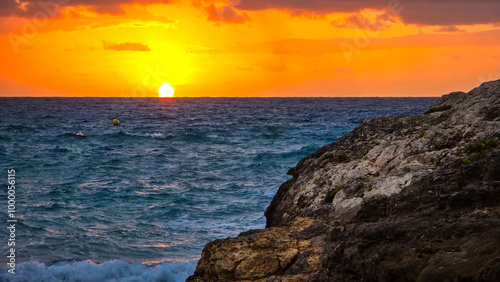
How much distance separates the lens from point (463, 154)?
270 inches

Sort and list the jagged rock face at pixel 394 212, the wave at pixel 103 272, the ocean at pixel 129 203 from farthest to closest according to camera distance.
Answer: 1. the ocean at pixel 129 203
2. the wave at pixel 103 272
3. the jagged rock face at pixel 394 212

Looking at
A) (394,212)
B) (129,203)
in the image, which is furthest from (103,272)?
(394,212)

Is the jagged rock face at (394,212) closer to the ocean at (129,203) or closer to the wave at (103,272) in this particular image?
the wave at (103,272)

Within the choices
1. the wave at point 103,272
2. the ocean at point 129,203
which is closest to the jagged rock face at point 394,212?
the wave at point 103,272

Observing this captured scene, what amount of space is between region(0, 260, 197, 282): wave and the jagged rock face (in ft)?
19.8

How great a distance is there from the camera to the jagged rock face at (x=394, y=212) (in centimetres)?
479

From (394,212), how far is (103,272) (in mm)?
10786

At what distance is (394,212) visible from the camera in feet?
20.5

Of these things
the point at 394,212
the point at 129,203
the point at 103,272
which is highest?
the point at 394,212

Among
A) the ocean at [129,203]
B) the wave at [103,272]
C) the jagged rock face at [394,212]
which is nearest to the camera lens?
the jagged rock face at [394,212]

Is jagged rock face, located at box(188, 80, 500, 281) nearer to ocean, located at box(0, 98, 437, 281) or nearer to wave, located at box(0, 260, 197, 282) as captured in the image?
wave, located at box(0, 260, 197, 282)

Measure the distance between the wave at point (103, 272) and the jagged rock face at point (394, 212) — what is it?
6.04 meters

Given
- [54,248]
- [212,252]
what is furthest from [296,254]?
[54,248]

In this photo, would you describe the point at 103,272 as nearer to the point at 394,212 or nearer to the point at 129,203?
the point at 129,203
